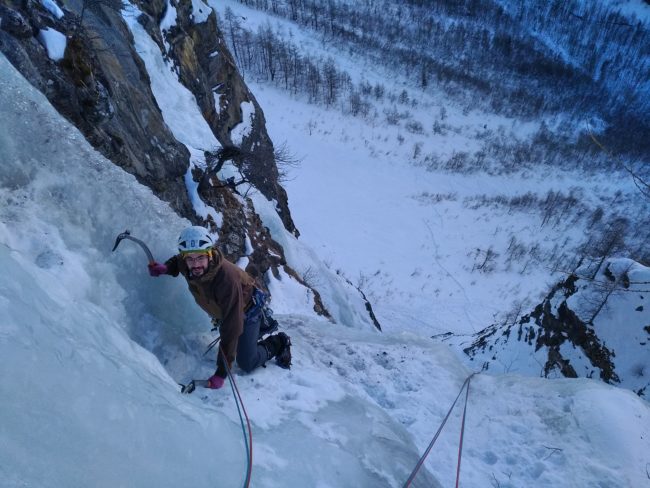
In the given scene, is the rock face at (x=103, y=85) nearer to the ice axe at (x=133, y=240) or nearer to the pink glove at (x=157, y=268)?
the ice axe at (x=133, y=240)

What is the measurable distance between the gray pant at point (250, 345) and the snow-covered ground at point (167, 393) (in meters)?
0.11

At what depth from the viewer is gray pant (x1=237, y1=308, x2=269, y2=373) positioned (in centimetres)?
360

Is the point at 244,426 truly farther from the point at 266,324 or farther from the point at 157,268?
the point at 157,268

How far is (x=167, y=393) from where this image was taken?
9.16ft

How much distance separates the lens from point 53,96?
4301mm

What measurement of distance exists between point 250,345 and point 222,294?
75 centimetres

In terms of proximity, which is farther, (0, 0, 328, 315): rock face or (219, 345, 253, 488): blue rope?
(0, 0, 328, 315): rock face

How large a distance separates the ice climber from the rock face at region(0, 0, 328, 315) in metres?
2.38

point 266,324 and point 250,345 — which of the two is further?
point 266,324

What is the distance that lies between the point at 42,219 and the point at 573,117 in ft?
169

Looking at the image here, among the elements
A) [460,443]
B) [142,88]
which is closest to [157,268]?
[460,443]

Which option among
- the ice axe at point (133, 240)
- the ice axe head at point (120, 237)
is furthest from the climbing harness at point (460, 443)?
the ice axe head at point (120, 237)

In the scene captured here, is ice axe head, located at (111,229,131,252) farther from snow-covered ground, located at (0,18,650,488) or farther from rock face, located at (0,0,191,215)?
rock face, located at (0,0,191,215)

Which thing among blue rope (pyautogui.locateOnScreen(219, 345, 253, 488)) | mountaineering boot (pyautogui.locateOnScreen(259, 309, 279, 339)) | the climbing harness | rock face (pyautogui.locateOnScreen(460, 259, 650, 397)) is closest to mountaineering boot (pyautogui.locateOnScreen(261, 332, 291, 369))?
mountaineering boot (pyautogui.locateOnScreen(259, 309, 279, 339))
